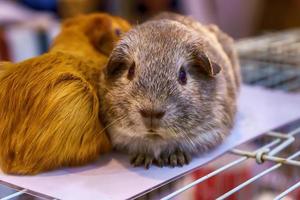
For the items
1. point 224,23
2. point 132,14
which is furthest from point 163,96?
point 132,14

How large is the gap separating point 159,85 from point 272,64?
0.82 metres

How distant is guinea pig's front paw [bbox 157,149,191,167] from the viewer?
0.87 metres

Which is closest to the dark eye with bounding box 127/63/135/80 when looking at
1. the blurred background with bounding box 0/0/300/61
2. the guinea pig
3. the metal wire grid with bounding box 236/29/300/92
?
the guinea pig

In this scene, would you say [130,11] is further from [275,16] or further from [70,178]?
[70,178]

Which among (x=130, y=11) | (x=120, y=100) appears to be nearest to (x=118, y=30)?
(x=120, y=100)

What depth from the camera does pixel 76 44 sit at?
41.0 inches

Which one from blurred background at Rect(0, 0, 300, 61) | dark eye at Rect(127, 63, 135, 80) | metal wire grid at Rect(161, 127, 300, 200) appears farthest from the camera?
blurred background at Rect(0, 0, 300, 61)

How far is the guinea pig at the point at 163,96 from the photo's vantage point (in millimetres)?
805

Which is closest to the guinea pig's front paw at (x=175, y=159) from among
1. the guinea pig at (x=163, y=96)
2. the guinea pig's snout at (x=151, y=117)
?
the guinea pig at (x=163, y=96)

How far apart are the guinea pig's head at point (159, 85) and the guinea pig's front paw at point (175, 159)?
1.6 inches

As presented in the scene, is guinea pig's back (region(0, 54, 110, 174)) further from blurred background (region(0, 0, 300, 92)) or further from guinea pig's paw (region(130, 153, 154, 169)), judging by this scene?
blurred background (region(0, 0, 300, 92))

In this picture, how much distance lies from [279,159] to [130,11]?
73.0 inches

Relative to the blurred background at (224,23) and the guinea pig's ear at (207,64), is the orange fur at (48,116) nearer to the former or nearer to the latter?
the guinea pig's ear at (207,64)

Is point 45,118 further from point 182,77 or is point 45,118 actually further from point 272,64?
point 272,64
